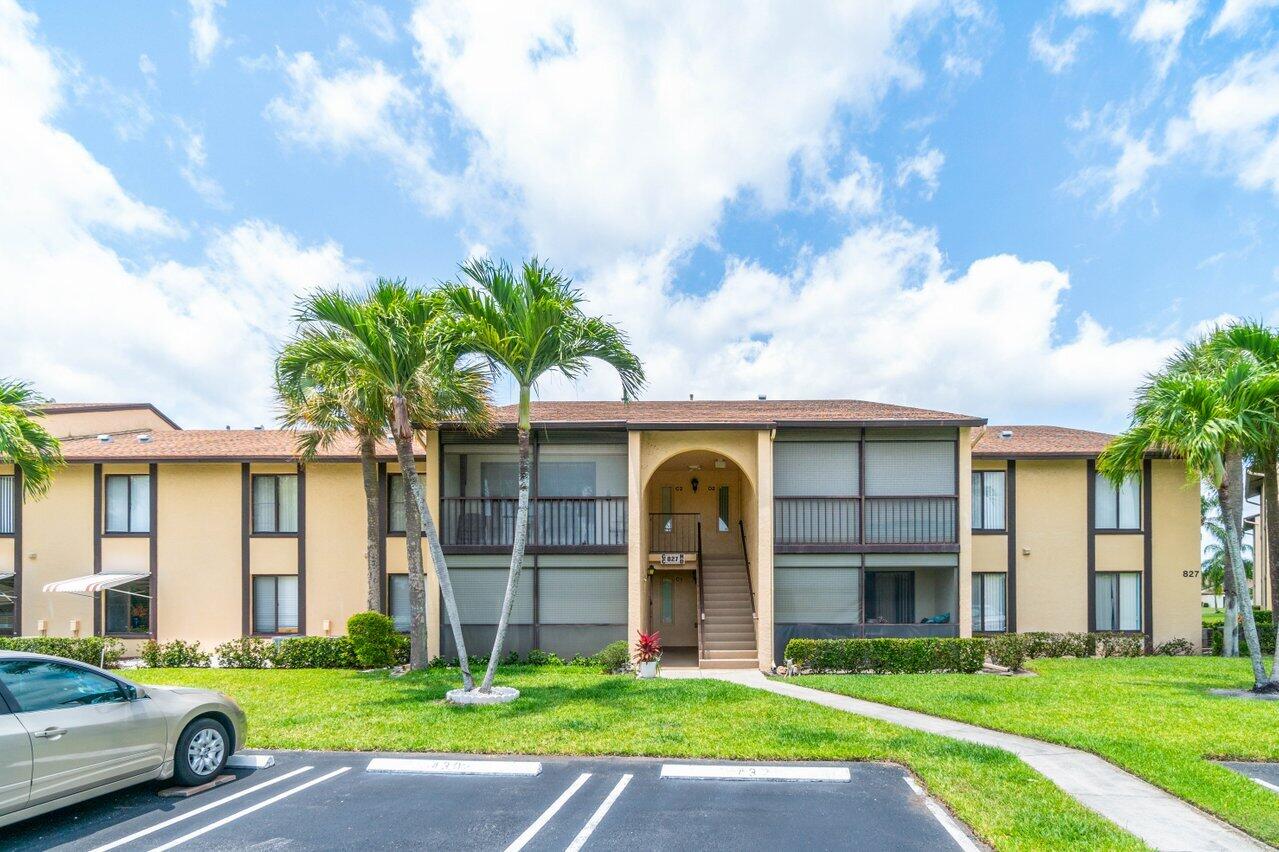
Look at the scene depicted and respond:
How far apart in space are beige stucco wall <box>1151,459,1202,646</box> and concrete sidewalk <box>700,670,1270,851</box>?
462 inches

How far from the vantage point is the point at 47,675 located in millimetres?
6352

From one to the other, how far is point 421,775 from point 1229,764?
360 inches

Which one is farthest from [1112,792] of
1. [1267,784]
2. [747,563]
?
[747,563]

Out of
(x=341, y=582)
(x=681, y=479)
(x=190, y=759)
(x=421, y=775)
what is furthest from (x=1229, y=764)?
(x=341, y=582)

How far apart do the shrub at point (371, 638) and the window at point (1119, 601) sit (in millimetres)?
17536

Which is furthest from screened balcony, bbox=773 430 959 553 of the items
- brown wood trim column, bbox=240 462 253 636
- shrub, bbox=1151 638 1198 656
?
brown wood trim column, bbox=240 462 253 636

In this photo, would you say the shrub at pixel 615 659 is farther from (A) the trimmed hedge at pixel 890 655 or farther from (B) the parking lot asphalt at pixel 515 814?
(B) the parking lot asphalt at pixel 515 814

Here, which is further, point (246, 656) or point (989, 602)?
point (989, 602)

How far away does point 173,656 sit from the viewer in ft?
52.4

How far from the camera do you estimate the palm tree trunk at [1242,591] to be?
1147 cm

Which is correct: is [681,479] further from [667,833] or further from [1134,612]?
[667,833]

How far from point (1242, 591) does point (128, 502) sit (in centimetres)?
2437

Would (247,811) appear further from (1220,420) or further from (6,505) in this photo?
(6,505)

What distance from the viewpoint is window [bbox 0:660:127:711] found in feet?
19.9
